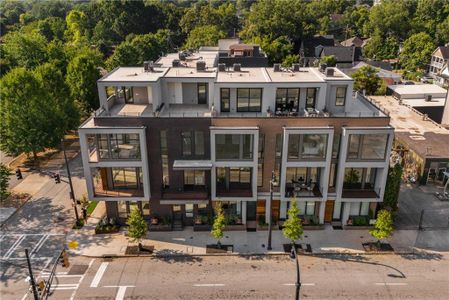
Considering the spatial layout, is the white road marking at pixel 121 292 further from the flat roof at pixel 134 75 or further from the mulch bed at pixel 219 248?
the flat roof at pixel 134 75

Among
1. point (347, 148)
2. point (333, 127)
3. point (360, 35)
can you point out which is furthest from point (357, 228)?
point (360, 35)

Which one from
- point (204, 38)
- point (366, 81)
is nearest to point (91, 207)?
point (366, 81)

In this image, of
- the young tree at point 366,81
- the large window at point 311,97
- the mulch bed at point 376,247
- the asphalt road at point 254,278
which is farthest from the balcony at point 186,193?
the young tree at point 366,81

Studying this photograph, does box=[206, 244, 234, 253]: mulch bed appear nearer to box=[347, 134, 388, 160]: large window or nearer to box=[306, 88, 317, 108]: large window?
box=[347, 134, 388, 160]: large window

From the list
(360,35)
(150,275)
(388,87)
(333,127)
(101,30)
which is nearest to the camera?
(150,275)

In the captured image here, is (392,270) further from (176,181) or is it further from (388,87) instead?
(388,87)
